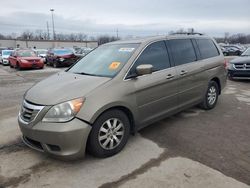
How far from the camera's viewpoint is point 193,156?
3.57 m

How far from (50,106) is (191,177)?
6.73 ft

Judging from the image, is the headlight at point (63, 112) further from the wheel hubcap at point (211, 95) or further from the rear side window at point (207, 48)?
the wheel hubcap at point (211, 95)

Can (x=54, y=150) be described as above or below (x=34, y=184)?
above

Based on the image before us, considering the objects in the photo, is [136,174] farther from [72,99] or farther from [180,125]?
[180,125]

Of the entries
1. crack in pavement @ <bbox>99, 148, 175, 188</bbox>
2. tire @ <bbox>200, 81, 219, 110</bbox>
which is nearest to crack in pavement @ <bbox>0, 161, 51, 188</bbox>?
crack in pavement @ <bbox>99, 148, 175, 188</bbox>

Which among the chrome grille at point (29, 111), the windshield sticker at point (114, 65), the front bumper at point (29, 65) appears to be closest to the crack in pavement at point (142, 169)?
the chrome grille at point (29, 111)

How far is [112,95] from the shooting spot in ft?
11.4

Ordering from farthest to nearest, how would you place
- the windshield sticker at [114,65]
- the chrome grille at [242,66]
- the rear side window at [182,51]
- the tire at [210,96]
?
the chrome grille at [242,66]
the tire at [210,96]
the rear side window at [182,51]
the windshield sticker at [114,65]

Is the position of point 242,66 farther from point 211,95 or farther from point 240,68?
point 211,95

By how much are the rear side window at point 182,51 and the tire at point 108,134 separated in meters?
1.77

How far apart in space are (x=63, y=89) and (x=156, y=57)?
70.5 inches

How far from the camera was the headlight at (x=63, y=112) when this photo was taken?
315cm

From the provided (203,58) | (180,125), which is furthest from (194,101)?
(203,58)

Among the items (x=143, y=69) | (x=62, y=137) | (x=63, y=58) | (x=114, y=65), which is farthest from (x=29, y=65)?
(x=62, y=137)
